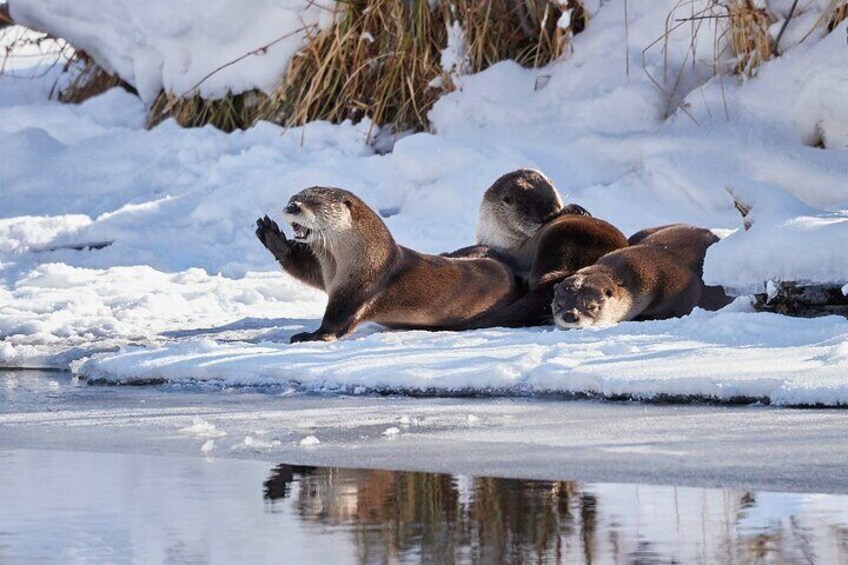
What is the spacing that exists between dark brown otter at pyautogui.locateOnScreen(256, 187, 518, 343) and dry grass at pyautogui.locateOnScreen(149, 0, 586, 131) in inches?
145

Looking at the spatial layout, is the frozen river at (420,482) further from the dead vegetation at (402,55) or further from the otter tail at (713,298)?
the dead vegetation at (402,55)

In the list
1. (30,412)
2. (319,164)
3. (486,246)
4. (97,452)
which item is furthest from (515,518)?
(319,164)

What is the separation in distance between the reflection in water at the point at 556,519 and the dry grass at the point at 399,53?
7340 mm

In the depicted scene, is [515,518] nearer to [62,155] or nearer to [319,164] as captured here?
[319,164]

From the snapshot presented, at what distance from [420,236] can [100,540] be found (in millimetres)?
6465

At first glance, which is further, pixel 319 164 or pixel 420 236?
pixel 319 164

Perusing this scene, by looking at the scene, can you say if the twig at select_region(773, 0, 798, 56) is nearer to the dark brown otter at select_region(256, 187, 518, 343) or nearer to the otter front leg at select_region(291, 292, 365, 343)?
the dark brown otter at select_region(256, 187, 518, 343)

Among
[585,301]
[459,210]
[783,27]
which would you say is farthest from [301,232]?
[783,27]

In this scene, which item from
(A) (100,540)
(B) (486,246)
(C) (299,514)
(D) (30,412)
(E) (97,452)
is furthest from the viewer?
(B) (486,246)

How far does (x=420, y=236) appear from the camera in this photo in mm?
9375

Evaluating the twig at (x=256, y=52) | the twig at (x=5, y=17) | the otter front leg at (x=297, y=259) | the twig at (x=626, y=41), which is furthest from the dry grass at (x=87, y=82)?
the otter front leg at (x=297, y=259)

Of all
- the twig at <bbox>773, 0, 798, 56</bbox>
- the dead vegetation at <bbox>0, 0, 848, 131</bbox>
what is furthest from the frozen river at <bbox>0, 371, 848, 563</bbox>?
the dead vegetation at <bbox>0, 0, 848, 131</bbox>

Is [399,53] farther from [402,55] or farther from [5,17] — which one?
[5,17]

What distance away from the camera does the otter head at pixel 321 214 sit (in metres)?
7.01
